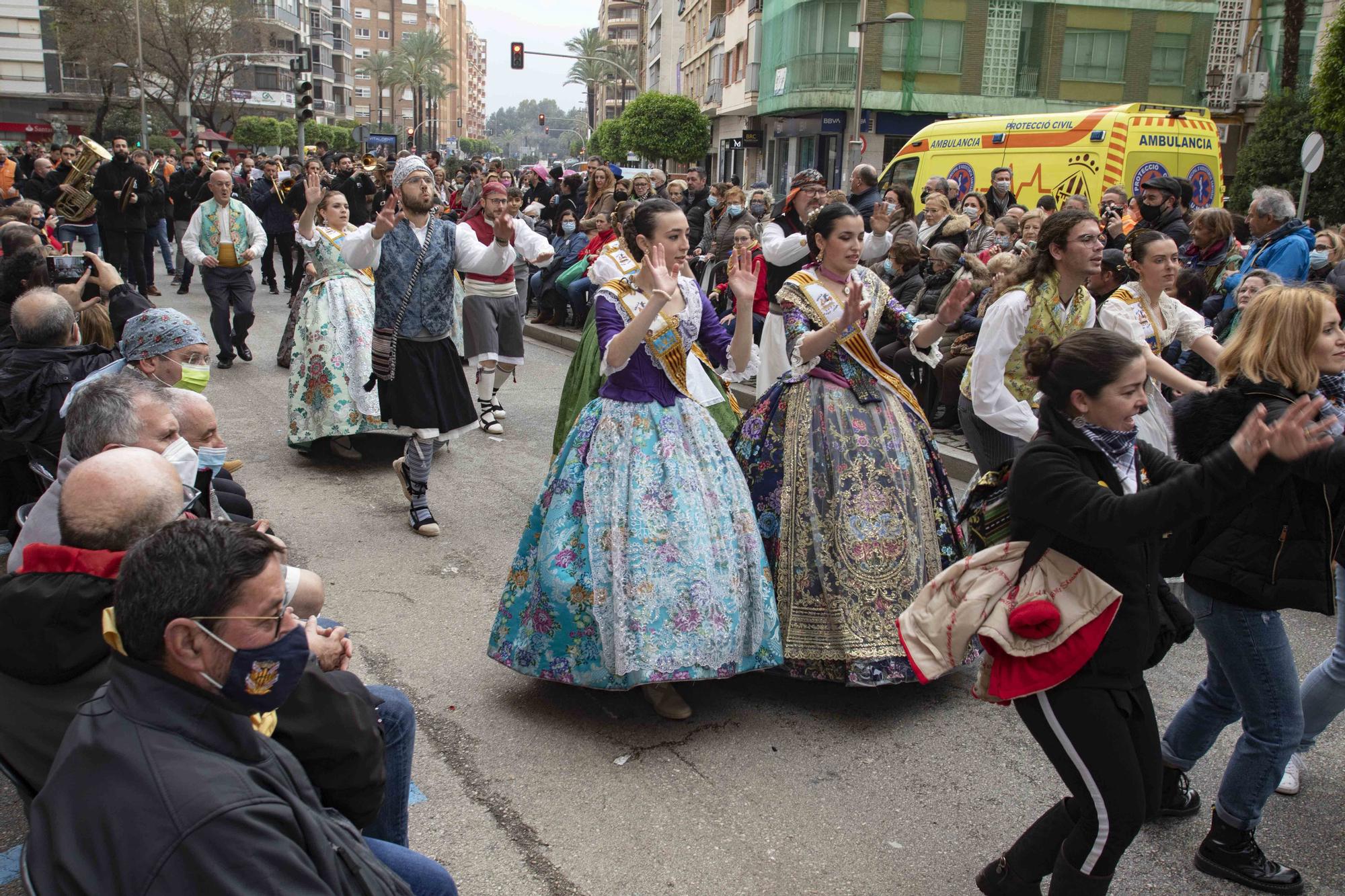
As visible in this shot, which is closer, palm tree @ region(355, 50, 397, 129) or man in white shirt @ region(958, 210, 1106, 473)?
man in white shirt @ region(958, 210, 1106, 473)

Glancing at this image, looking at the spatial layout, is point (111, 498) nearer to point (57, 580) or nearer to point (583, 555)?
point (57, 580)

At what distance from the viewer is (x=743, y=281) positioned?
4.66m

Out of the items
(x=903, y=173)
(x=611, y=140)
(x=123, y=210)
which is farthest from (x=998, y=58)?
(x=123, y=210)

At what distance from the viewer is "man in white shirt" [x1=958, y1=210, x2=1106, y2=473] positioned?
4.73 meters

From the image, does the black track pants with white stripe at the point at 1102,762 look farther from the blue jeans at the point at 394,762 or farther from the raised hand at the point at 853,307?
the raised hand at the point at 853,307

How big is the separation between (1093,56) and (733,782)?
36.9 m

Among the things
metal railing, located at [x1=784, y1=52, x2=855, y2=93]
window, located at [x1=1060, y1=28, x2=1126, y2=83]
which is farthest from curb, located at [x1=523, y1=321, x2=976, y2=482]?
window, located at [x1=1060, y1=28, x2=1126, y2=83]

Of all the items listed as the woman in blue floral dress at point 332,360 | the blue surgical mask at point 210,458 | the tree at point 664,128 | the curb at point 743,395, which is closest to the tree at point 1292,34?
the curb at point 743,395

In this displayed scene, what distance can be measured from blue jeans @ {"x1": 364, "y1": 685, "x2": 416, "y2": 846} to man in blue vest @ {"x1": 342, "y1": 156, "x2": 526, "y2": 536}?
362cm

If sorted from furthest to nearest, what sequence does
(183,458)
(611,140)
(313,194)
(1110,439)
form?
(611,140) → (313,194) → (183,458) → (1110,439)

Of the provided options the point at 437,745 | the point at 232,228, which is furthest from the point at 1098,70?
the point at 437,745

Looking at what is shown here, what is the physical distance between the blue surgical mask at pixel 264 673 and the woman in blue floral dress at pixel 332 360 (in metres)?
5.91

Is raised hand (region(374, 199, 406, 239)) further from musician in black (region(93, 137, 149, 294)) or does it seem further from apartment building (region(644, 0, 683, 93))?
apartment building (region(644, 0, 683, 93))

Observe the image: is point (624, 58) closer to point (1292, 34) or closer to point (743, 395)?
point (1292, 34)
